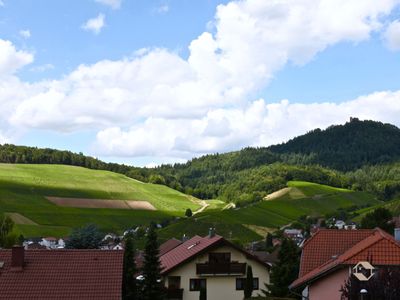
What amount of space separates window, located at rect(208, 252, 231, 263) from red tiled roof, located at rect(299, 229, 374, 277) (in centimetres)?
1757

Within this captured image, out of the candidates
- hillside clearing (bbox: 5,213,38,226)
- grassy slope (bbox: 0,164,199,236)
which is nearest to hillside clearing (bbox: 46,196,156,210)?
grassy slope (bbox: 0,164,199,236)

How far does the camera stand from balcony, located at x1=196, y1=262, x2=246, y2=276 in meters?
48.3

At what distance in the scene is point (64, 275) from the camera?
105ft

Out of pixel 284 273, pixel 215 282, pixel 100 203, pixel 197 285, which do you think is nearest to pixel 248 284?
pixel 215 282

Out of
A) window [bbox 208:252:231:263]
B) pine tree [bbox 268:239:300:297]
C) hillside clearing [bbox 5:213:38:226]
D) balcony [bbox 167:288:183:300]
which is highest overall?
hillside clearing [bbox 5:213:38:226]

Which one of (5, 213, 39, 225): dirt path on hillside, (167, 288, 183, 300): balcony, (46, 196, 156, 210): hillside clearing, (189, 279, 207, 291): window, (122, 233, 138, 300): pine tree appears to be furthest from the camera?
(46, 196, 156, 210): hillside clearing

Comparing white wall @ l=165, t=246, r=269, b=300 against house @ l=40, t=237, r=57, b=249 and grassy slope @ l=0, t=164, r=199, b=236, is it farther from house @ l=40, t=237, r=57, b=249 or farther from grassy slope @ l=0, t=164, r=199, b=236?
grassy slope @ l=0, t=164, r=199, b=236

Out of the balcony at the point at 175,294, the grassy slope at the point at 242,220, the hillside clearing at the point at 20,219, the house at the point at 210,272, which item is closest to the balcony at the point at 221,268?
the house at the point at 210,272

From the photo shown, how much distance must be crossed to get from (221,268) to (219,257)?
947 mm

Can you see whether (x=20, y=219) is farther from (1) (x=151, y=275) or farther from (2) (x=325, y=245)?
(2) (x=325, y=245)

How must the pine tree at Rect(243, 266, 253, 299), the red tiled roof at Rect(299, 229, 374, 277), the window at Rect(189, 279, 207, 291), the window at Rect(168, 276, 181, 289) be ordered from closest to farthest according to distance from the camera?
the red tiled roof at Rect(299, 229, 374, 277) < the window at Rect(168, 276, 181, 289) < the window at Rect(189, 279, 207, 291) < the pine tree at Rect(243, 266, 253, 299)

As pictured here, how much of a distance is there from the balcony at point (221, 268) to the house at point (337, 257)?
51.0 ft

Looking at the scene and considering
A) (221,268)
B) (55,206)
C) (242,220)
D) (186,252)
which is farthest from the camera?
(242,220)

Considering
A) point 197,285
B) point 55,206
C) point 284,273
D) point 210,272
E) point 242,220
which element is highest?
point 55,206
